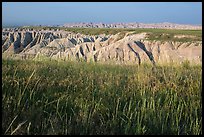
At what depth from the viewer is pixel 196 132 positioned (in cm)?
329

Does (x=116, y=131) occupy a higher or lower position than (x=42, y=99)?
lower

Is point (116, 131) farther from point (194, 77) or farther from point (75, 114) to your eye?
point (194, 77)

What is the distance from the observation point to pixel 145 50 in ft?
116

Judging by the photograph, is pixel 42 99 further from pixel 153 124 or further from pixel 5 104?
pixel 153 124

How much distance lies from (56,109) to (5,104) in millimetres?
539

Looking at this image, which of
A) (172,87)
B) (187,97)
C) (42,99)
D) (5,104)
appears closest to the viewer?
(5,104)

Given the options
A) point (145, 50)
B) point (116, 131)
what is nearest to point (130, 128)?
point (116, 131)

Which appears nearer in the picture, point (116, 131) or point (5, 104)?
point (116, 131)

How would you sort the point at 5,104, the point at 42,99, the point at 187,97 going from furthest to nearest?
the point at 187,97
the point at 42,99
the point at 5,104

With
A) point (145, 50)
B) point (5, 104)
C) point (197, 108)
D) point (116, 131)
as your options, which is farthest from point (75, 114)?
point (145, 50)

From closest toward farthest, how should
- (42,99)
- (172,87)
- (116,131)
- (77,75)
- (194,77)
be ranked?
(116,131) < (42,99) < (172,87) < (77,75) < (194,77)

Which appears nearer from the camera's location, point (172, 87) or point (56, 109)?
point (56, 109)

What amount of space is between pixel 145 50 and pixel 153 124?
32284mm

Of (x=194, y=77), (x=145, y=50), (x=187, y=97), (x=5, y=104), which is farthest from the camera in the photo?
(x=145, y=50)
